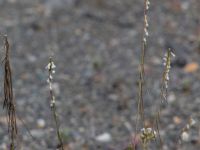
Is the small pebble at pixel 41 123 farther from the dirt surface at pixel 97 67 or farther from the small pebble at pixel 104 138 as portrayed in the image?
the small pebble at pixel 104 138

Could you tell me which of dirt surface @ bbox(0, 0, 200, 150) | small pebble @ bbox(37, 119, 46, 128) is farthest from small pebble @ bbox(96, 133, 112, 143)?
small pebble @ bbox(37, 119, 46, 128)

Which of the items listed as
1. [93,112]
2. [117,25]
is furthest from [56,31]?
[93,112]

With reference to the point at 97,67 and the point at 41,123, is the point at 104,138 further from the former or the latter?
the point at 97,67

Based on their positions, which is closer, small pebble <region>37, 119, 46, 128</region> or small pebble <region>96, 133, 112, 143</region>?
small pebble <region>96, 133, 112, 143</region>

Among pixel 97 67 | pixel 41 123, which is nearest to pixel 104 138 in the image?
pixel 41 123

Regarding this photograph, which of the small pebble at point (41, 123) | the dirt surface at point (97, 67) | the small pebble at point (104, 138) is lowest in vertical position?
the small pebble at point (104, 138)

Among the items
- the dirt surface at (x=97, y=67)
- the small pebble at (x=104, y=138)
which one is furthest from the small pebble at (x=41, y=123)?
the small pebble at (x=104, y=138)

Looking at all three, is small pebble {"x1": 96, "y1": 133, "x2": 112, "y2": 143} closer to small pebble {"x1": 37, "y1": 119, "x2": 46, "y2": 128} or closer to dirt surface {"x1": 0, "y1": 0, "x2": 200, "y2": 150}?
dirt surface {"x1": 0, "y1": 0, "x2": 200, "y2": 150}

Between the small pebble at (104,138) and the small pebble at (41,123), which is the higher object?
the small pebble at (41,123)
